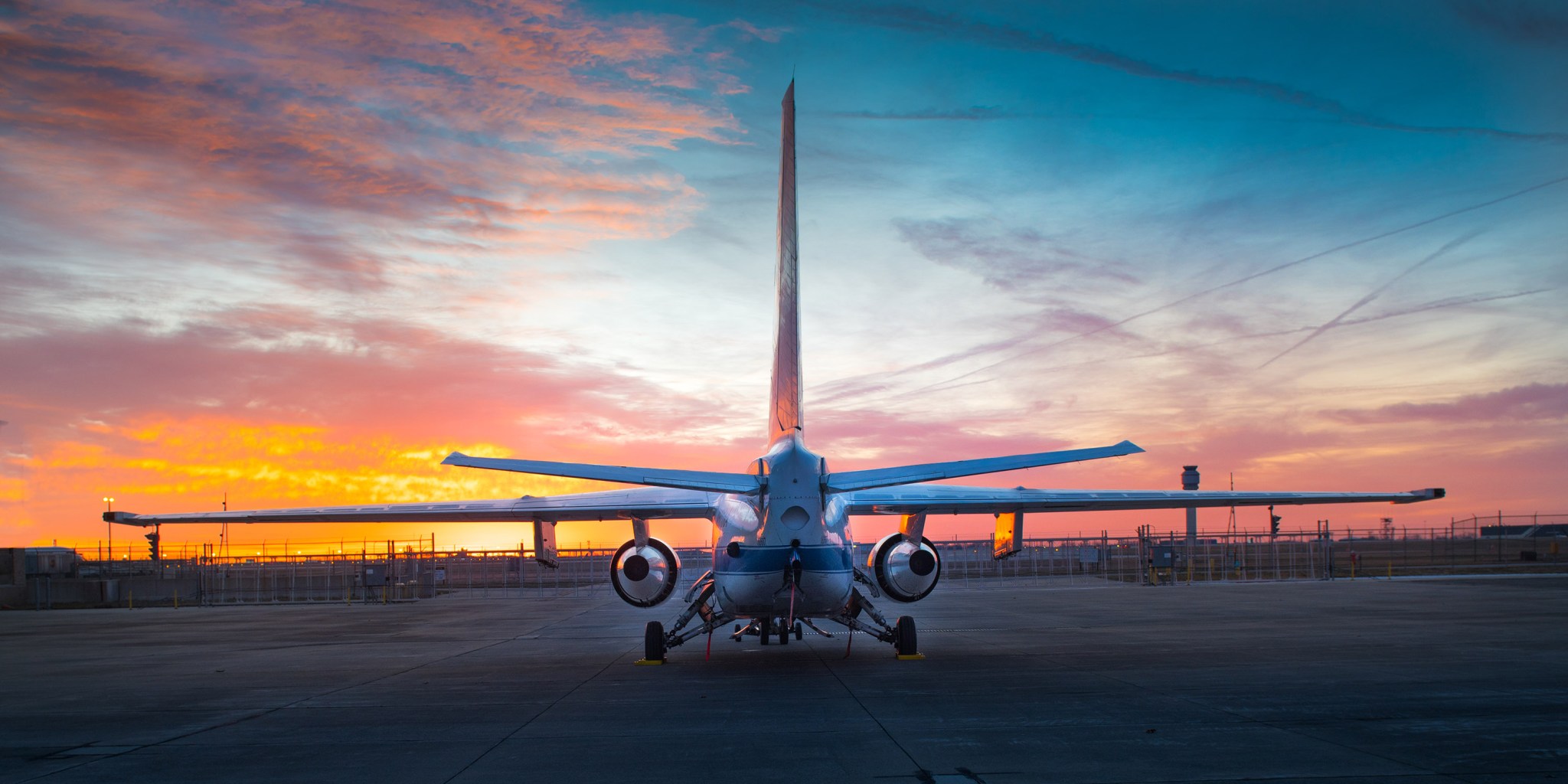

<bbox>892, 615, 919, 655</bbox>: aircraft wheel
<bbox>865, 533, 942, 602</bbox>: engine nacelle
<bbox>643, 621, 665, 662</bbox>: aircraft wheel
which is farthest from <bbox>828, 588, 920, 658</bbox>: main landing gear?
<bbox>643, 621, 665, 662</bbox>: aircraft wheel

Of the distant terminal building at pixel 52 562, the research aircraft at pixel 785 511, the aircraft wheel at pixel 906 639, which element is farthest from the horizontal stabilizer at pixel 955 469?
the distant terminal building at pixel 52 562

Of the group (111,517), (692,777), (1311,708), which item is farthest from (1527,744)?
(111,517)

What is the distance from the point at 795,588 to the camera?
1516 cm

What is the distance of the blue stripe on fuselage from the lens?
15078 mm

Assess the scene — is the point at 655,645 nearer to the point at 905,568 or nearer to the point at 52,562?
the point at 905,568

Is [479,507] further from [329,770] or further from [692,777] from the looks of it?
[692,777]

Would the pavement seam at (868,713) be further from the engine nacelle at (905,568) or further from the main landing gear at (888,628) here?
the engine nacelle at (905,568)

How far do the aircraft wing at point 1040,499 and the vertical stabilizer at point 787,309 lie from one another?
2057 mm

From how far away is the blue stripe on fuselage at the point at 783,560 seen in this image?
594 inches

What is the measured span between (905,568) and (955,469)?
4.12m

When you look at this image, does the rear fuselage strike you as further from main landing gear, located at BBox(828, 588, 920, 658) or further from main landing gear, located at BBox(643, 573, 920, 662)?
main landing gear, located at BBox(828, 588, 920, 658)

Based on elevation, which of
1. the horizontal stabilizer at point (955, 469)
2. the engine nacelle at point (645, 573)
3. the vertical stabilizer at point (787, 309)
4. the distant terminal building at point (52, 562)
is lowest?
the distant terminal building at point (52, 562)

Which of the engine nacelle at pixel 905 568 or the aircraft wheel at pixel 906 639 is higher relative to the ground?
the engine nacelle at pixel 905 568

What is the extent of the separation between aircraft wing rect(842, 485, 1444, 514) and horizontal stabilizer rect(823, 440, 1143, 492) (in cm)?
307
